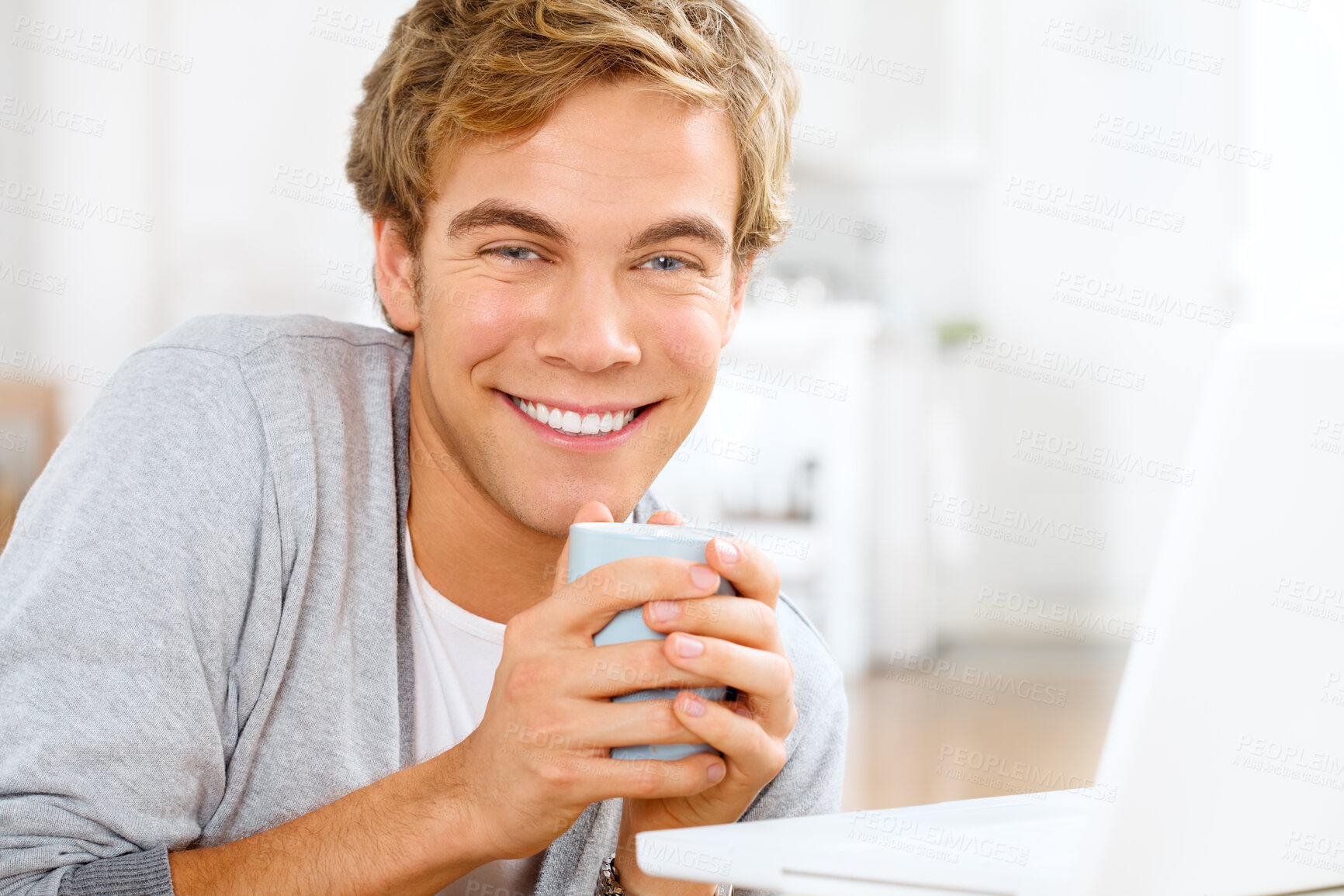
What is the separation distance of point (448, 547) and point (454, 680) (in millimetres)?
140

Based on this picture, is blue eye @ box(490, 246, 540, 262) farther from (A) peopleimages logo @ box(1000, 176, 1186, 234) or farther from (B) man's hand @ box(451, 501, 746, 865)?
(A) peopleimages logo @ box(1000, 176, 1186, 234)

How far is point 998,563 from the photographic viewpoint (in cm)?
384

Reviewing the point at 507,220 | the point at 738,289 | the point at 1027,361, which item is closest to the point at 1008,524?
the point at 1027,361

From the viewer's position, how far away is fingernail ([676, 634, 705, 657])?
680 millimetres

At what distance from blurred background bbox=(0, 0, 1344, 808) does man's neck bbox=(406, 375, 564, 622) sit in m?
1.96

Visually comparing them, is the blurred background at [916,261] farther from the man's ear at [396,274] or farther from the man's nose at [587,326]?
the man's nose at [587,326]

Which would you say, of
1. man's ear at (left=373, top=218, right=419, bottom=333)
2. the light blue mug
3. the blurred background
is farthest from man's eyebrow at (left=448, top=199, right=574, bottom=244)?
the blurred background

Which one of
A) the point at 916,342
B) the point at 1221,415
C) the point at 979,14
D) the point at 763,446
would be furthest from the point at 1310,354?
the point at 979,14

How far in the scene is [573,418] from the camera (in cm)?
105

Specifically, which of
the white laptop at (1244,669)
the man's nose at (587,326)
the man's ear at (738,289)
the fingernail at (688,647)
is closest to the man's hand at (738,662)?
the fingernail at (688,647)

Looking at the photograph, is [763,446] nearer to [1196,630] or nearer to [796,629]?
[796,629]

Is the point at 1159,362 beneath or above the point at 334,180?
beneath

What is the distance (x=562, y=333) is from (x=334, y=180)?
266 cm

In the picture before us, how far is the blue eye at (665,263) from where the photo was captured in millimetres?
1051
